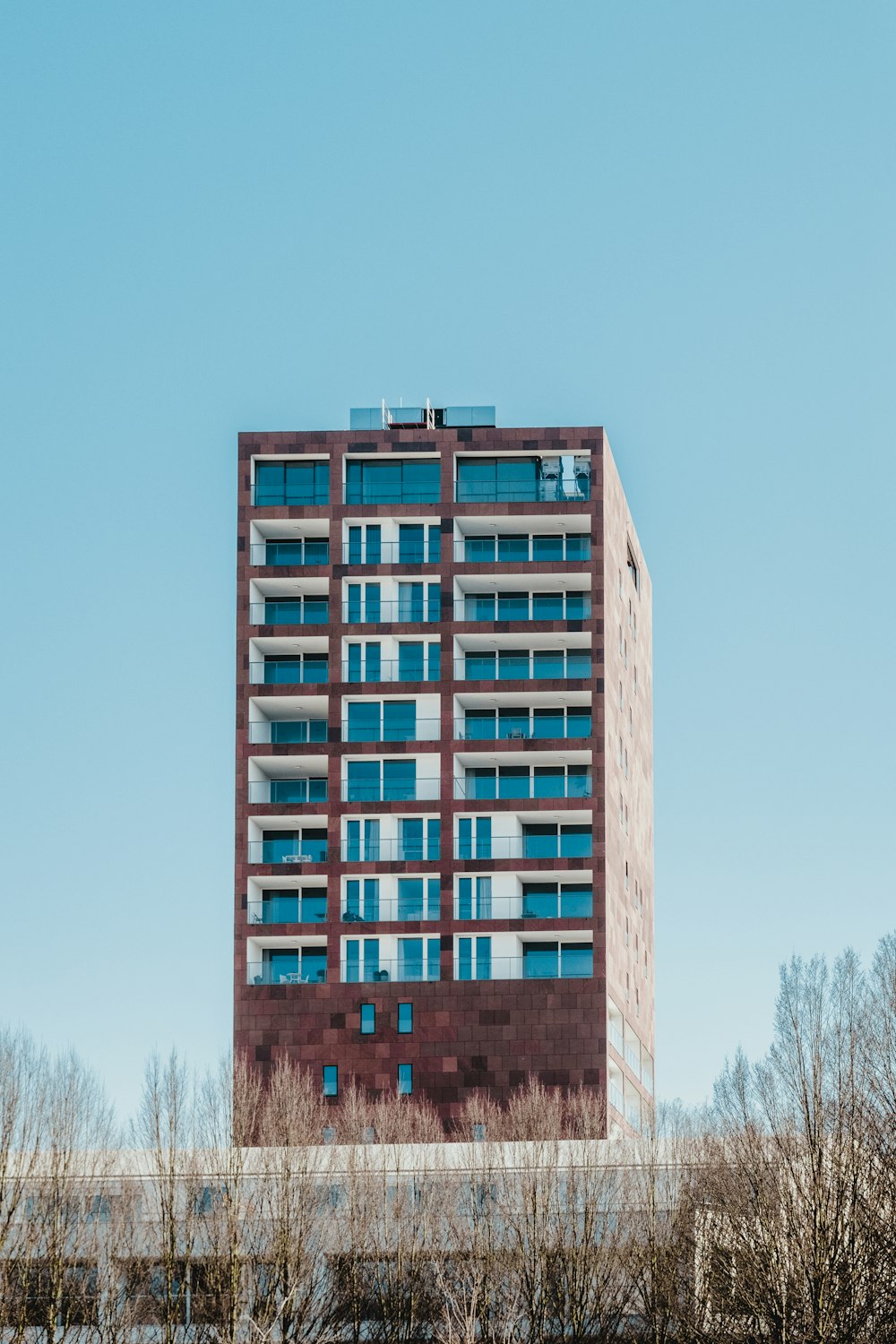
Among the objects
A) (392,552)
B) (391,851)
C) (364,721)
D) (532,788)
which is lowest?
(391,851)

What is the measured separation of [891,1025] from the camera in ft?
233

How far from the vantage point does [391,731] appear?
115375 mm

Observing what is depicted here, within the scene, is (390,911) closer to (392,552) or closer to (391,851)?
(391,851)

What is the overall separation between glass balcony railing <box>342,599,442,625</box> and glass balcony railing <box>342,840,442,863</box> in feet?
36.9

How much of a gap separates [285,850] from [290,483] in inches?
746

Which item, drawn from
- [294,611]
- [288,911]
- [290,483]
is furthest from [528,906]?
[290,483]

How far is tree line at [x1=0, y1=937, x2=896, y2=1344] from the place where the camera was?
7856 cm

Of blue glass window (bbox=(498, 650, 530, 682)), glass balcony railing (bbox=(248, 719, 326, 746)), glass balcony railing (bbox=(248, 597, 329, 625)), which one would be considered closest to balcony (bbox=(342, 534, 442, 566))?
glass balcony railing (bbox=(248, 597, 329, 625))

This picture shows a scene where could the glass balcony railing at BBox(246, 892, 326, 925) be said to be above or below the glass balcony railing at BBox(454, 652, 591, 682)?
below

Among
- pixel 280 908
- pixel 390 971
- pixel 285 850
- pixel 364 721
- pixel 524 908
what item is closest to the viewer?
pixel 390 971

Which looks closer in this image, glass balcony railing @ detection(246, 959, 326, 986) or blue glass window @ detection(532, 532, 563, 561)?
glass balcony railing @ detection(246, 959, 326, 986)

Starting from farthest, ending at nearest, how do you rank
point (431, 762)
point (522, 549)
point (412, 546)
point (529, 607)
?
1. point (522, 549)
2. point (529, 607)
3. point (412, 546)
4. point (431, 762)

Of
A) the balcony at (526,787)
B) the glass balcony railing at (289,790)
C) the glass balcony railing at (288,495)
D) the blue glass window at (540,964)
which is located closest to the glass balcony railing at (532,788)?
the balcony at (526,787)

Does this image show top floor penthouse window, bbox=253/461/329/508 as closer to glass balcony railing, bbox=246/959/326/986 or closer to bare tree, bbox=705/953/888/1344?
glass balcony railing, bbox=246/959/326/986
